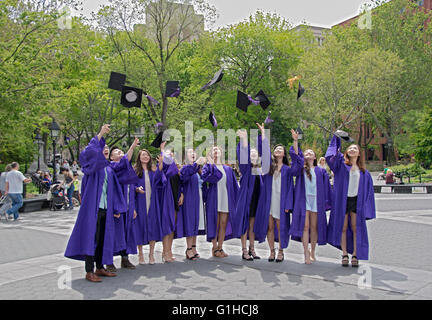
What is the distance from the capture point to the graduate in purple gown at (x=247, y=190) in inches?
291

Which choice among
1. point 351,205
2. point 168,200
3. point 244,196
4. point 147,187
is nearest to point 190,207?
point 168,200

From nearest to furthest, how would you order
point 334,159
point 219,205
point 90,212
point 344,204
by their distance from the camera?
point 90,212 → point 344,204 → point 334,159 → point 219,205

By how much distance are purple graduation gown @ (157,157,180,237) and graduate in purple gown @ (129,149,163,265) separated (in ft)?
0.23

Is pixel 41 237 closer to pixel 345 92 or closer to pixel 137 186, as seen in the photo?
pixel 137 186

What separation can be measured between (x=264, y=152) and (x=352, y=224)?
5.96 ft

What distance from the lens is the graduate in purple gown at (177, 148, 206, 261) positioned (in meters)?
7.46

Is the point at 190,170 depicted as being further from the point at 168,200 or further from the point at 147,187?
the point at 147,187

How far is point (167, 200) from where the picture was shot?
7352mm

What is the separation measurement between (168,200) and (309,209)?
2.33 meters

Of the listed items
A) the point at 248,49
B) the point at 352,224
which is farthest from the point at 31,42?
the point at 248,49

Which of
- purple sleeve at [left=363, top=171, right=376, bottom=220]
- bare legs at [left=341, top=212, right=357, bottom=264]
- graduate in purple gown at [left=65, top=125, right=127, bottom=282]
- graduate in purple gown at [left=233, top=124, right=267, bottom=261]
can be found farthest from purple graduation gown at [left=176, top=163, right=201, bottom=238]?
purple sleeve at [left=363, top=171, right=376, bottom=220]

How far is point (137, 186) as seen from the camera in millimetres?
7238

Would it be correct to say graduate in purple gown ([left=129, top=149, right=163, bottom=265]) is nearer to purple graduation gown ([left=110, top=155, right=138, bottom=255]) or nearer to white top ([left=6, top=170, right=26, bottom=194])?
purple graduation gown ([left=110, top=155, right=138, bottom=255])
